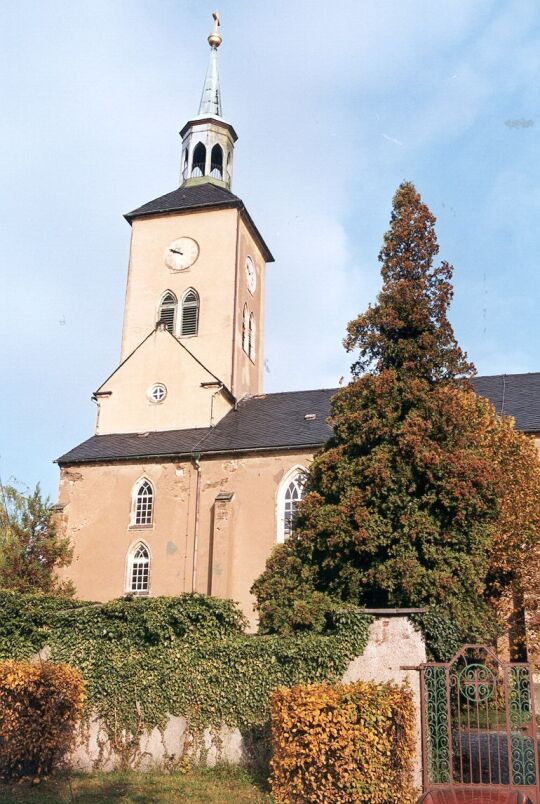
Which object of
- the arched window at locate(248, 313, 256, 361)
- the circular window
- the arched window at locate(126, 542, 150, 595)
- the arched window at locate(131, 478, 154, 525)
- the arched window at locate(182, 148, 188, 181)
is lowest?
the arched window at locate(126, 542, 150, 595)

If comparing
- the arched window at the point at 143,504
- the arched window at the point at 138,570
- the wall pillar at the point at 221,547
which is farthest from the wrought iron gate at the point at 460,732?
the arched window at the point at 143,504

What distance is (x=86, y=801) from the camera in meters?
10.3

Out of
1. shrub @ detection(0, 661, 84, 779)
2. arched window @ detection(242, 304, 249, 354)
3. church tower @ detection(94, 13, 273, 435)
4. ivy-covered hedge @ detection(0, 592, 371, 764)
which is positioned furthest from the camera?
arched window @ detection(242, 304, 249, 354)

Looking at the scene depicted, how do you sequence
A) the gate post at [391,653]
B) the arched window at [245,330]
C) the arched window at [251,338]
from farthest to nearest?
the arched window at [251,338]
the arched window at [245,330]
the gate post at [391,653]

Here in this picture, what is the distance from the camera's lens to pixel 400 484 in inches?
539

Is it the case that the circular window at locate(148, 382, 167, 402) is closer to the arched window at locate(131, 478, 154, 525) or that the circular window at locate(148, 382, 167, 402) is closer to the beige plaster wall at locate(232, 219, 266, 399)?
the beige plaster wall at locate(232, 219, 266, 399)

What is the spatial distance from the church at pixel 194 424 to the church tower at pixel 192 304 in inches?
2.1

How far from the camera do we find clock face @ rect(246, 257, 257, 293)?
32594 mm

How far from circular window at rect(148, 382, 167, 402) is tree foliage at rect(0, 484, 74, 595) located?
560 centimetres

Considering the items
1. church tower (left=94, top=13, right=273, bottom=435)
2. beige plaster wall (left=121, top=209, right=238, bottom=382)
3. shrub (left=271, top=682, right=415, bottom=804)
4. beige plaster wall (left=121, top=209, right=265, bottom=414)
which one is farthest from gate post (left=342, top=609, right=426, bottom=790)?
beige plaster wall (left=121, top=209, right=238, bottom=382)

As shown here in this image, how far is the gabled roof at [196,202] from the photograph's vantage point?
103 ft

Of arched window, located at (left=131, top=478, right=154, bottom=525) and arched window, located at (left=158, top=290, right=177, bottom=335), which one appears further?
arched window, located at (left=158, top=290, right=177, bottom=335)

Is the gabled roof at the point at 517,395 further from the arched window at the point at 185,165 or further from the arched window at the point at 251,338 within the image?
the arched window at the point at 185,165

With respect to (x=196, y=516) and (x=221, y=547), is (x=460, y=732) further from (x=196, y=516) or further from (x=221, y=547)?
(x=196, y=516)
